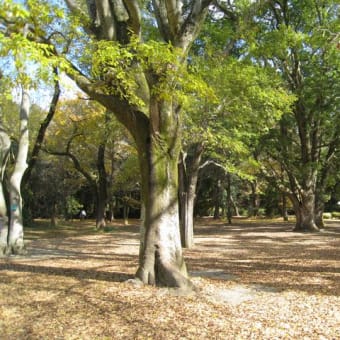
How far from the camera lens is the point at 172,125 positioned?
22.8ft

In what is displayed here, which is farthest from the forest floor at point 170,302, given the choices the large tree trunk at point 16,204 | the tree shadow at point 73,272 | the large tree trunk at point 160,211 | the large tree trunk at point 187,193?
the large tree trunk at point 187,193

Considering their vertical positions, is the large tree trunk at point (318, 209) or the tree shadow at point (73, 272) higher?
the large tree trunk at point (318, 209)

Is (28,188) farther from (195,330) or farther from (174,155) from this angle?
(195,330)

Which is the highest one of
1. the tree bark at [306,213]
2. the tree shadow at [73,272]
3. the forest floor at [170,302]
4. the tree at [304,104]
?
the tree at [304,104]

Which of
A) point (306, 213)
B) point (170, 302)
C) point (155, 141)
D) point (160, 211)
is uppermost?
point (155, 141)

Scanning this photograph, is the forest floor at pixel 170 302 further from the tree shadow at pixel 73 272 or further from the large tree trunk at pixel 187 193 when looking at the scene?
the large tree trunk at pixel 187 193

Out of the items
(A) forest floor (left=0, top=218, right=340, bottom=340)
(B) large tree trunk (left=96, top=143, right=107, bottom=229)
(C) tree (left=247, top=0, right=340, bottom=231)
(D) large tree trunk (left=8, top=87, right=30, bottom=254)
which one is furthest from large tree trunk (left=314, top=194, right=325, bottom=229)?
(D) large tree trunk (left=8, top=87, right=30, bottom=254)

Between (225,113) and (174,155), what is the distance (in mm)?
6457

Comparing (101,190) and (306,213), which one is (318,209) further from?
(101,190)

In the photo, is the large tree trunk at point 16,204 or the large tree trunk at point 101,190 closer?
the large tree trunk at point 16,204

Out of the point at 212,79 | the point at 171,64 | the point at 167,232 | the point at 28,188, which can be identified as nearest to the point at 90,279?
the point at 167,232

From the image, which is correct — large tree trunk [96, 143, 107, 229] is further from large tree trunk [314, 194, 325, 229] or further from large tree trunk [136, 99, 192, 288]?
large tree trunk [136, 99, 192, 288]

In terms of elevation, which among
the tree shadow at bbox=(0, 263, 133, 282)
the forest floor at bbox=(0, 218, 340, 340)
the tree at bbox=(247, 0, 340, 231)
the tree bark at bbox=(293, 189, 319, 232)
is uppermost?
the tree at bbox=(247, 0, 340, 231)

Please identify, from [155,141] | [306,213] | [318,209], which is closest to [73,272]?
[155,141]
